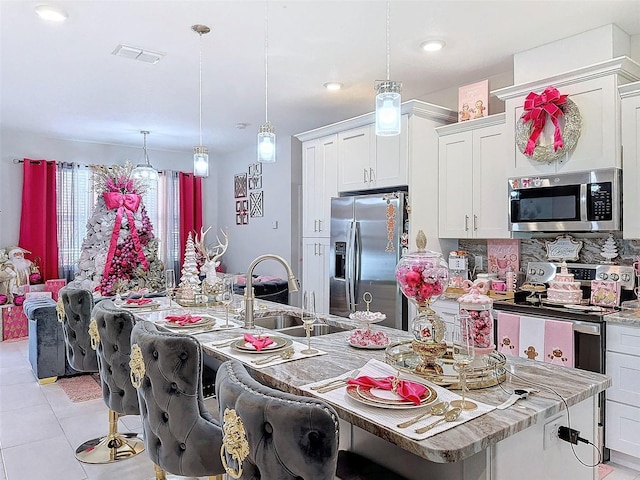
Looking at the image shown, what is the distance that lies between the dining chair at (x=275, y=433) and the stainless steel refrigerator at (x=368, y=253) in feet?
9.28

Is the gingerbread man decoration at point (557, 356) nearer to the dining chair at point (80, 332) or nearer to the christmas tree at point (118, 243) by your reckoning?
the dining chair at point (80, 332)

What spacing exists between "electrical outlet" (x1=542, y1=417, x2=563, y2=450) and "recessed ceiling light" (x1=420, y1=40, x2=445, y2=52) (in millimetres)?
2647

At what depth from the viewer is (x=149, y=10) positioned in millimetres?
2824

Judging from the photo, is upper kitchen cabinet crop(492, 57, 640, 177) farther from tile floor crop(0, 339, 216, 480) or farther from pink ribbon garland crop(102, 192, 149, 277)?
pink ribbon garland crop(102, 192, 149, 277)

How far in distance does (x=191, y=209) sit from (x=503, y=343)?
19.2ft

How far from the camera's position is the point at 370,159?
4.27 metres

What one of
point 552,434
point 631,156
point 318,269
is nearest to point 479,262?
point 631,156

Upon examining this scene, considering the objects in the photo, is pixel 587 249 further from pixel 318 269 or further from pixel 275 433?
pixel 275 433

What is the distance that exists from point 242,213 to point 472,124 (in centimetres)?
455

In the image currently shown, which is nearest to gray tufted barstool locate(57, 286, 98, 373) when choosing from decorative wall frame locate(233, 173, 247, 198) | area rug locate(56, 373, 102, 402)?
area rug locate(56, 373, 102, 402)

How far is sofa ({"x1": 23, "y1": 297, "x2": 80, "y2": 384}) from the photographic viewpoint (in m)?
4.03

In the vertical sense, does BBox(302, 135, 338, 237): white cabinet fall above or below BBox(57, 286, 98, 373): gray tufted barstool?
above

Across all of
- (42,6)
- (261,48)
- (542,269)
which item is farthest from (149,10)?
(542,269)

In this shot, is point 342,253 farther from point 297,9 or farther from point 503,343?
point 297,9
